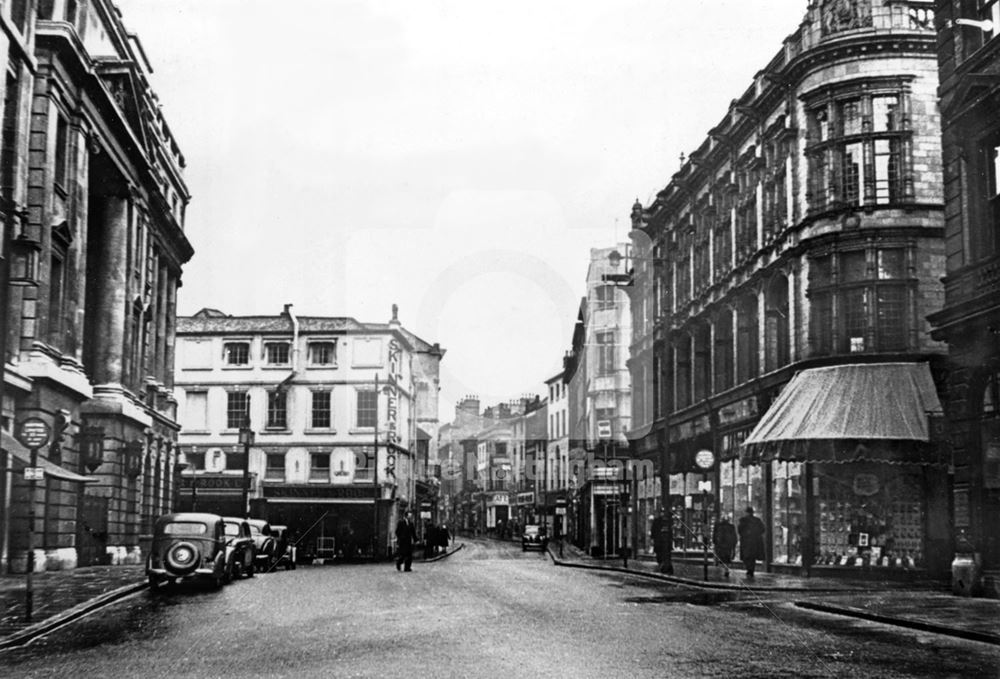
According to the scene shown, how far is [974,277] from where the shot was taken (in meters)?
23.8

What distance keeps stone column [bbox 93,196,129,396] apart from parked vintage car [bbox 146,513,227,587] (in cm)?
1225

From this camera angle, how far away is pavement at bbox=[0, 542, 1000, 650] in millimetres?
17250

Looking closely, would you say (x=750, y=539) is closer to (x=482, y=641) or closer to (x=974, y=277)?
(x=974, y=277)

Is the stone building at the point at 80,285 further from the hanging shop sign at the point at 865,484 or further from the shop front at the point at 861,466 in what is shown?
the hanging shop sign at the point at 865,484

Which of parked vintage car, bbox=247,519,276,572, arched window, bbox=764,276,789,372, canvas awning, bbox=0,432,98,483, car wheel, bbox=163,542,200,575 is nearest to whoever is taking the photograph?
canvas awning, bbox=0,432,98,483

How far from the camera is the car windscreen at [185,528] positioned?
2775 centimetres

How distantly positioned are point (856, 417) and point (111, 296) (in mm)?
Answer: 23997

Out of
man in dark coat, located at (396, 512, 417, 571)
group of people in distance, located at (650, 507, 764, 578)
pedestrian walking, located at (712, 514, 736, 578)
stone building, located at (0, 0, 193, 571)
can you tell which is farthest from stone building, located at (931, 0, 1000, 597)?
man in dark coat, located at (396, 512, 417, 571)

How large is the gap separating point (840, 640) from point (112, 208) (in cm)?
3182

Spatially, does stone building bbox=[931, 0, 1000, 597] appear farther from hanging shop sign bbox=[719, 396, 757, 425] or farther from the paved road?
hanging shop sign bbox=[719, 396, 757, 425]

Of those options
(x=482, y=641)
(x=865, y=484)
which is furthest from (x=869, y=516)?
(x=482, y=641)

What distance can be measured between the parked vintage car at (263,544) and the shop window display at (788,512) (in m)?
15.1

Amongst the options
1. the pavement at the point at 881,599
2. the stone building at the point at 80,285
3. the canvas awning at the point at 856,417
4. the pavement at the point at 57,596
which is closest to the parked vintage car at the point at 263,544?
the pavement at the point at 57,596

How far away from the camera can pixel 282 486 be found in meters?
68.6
